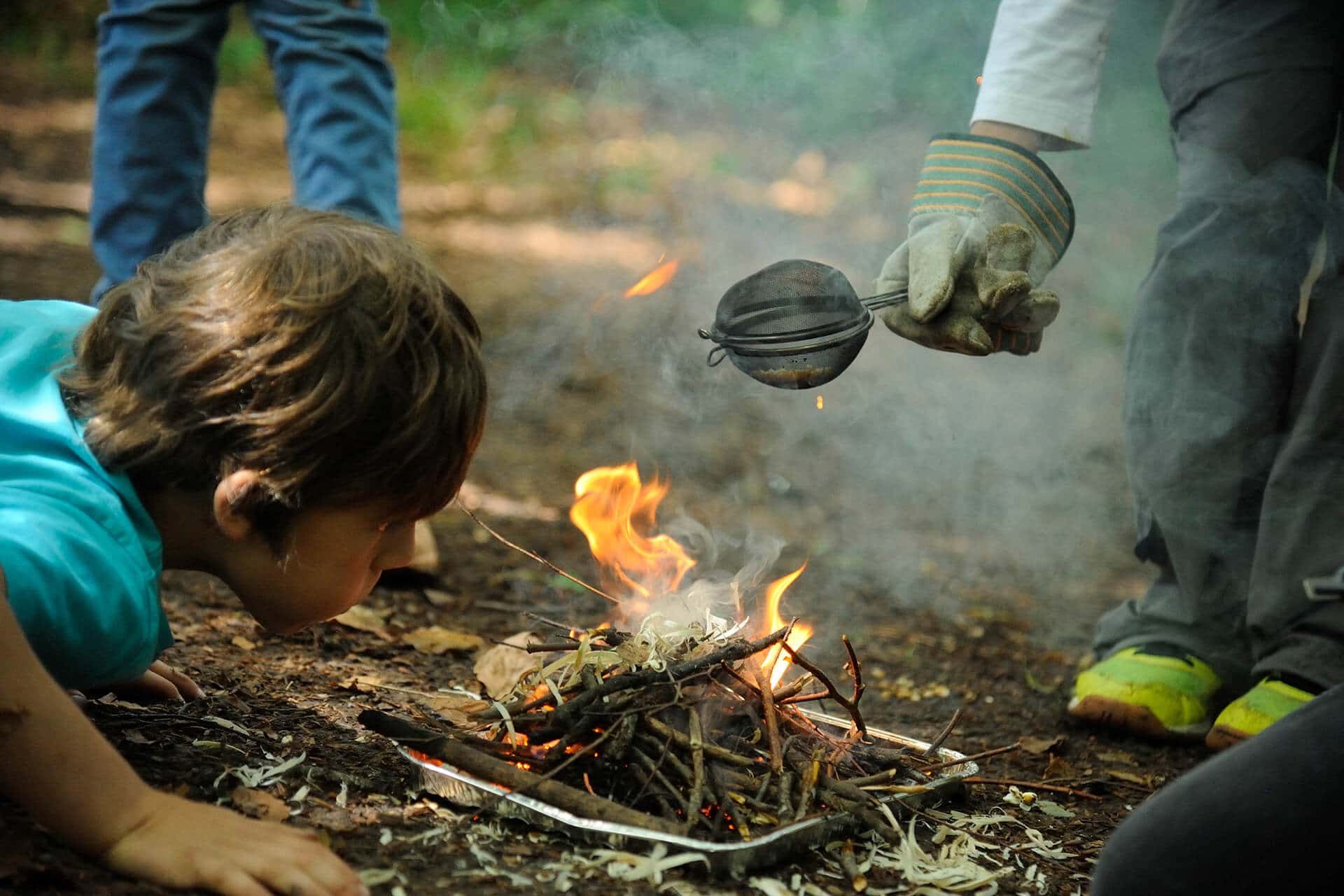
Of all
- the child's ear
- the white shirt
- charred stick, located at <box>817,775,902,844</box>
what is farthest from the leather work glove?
the child's ear

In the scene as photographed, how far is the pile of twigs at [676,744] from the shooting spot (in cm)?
175

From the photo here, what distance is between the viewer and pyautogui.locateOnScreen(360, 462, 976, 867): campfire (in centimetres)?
174

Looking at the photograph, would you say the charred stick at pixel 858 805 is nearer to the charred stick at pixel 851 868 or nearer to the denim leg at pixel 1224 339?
the charred stick at pixel 851 868

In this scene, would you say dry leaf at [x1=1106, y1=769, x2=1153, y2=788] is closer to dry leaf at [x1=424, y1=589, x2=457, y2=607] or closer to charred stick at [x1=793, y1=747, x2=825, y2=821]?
charred stick at [x1=793, y1=747, x2=825, y2=821]

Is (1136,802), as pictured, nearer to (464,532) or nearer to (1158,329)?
(1158,329)

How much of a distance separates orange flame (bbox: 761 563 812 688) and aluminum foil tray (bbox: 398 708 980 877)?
300mm

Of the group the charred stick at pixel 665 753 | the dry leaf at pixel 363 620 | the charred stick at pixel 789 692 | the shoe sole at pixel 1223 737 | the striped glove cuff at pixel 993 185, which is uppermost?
the striped glove cuff at pixel 993 185

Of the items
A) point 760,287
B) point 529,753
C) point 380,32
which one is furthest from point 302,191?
point 529,753

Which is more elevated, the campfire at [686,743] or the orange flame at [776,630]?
the orange flame at [776,630]

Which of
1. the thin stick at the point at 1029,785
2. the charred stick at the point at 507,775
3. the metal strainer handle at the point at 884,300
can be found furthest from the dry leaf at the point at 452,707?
the metal strainer handle at the point at 884,300

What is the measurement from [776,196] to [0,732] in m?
7.46

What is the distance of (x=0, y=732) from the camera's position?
1.39m

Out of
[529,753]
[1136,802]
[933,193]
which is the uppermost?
[933,193]

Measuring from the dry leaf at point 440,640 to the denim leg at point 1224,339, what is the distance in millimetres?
1524
